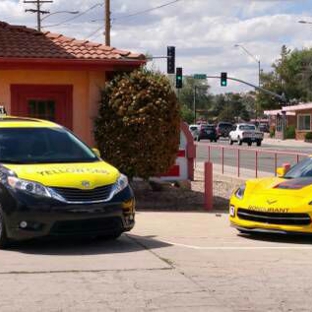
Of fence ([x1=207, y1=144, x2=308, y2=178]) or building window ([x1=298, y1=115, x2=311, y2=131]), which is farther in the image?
building window ([x1=298, y1=115, x2=311, y2=131])

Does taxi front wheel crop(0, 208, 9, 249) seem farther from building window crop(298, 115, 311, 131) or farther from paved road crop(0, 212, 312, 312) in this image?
building window crop(298, 115, 311, 131)

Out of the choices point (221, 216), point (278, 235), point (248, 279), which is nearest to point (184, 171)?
point (221, 216)

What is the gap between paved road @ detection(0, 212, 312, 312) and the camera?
6953mm

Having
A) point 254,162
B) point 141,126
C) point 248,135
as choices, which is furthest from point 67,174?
point 248,135

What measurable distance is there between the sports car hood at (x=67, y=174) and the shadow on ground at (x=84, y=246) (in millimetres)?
847

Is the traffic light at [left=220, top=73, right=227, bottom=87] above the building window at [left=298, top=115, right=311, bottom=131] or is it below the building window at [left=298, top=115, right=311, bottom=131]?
above

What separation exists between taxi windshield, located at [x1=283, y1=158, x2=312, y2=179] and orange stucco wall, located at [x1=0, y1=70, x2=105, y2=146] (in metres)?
5.60

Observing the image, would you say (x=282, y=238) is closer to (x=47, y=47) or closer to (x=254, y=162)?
(x=47, y=47)

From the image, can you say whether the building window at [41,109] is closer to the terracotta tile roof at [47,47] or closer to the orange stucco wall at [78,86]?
the orange stucco wall at [78,86]

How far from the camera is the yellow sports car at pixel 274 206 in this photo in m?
10.5

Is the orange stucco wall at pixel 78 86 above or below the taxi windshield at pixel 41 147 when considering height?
above

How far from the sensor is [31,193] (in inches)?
362

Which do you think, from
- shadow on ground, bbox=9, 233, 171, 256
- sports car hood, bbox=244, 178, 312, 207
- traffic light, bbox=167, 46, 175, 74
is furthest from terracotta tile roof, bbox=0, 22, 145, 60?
traffic light, bbox=167, 46, 175, 74

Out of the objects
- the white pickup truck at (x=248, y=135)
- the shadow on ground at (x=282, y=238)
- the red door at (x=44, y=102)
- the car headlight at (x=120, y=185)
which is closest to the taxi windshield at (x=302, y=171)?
the shadow on ground at (x=282, y=238)
